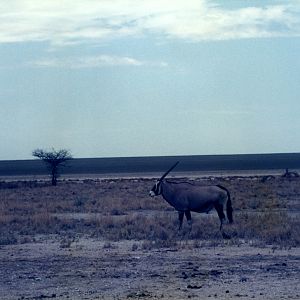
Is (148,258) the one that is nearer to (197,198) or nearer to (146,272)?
(146,272)

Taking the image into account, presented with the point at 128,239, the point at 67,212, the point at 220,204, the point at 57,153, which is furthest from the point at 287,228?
the point at 57,153

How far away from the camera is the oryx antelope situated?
2359 centimetres

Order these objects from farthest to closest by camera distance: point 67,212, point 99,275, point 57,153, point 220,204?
point 57,153
point 67,212
point 220,204
point 99,275

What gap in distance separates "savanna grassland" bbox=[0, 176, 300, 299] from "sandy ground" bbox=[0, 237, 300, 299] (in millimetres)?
15

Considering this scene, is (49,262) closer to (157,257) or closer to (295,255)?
(157,257)

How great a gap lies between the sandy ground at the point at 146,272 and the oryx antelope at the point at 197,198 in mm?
3472

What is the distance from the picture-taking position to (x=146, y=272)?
1562cm

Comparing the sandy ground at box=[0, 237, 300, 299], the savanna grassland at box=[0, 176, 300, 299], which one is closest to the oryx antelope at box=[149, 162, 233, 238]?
the savanna grassland at box=[0, 176, 300, 299]

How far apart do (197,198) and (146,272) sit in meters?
8.31

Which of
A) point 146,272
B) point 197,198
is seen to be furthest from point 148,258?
point 197,198

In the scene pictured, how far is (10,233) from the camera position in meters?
23.8

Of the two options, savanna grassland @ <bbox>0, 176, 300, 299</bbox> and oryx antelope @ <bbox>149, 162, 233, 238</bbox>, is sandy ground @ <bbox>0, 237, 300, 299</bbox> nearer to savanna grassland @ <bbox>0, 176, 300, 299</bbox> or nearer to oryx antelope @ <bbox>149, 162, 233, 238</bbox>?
savanna grassland @ <bbox>0, 176, 300, 299</bbox>

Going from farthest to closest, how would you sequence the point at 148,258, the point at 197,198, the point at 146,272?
the point at 197,198
the point at 148,258
the point at 146,272

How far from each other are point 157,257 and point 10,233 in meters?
7.19
